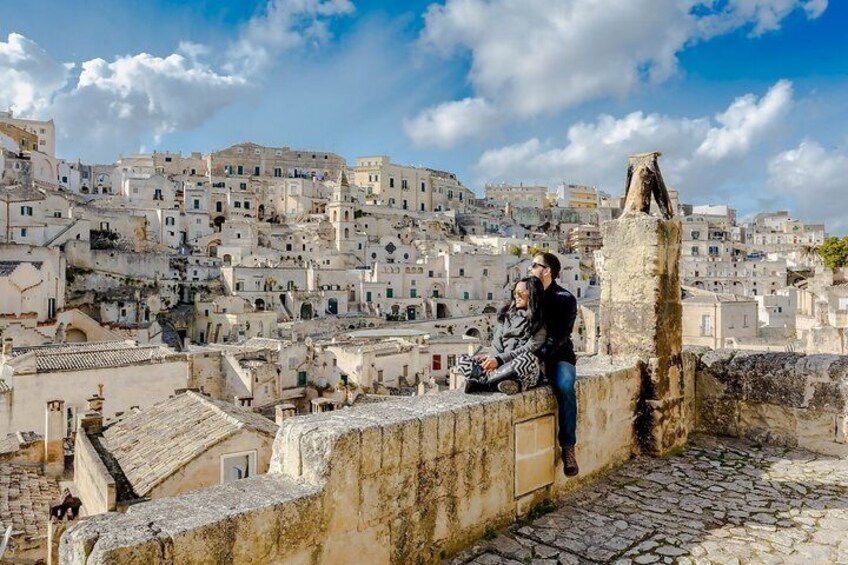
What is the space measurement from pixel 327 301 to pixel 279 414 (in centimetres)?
4083

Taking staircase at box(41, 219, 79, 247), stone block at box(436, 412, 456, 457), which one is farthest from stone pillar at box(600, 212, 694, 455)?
staircase at box(41, 219, 79, 247)

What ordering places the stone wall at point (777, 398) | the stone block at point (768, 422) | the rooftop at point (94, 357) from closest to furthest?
the stone wall at point (777, 398) → the stone block at point (768, 422) → the rooftop at point (94, 357)

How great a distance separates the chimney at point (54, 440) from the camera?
46.0 feet

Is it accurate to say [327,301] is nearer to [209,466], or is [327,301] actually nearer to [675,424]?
[209,466]

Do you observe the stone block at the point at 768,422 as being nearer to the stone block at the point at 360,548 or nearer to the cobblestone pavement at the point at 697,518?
the cobblestone pavement at the point at 697,518

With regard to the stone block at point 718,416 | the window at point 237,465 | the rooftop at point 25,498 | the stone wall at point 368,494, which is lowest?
the rooftop at point 25,498

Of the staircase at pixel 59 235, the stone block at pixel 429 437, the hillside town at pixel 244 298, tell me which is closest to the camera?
the stone block at pixel 429 437

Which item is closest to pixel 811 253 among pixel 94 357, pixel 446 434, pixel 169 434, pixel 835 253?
pixel 835 253

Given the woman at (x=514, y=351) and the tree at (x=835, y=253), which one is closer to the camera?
the woman at (x=514, y=351)

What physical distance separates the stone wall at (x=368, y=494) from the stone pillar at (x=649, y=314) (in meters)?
1.54

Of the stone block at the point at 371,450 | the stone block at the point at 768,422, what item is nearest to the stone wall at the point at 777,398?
the stone block at the point at 768,422

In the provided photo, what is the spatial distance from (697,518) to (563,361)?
150cm

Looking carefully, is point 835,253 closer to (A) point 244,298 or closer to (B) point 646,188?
(A) point 244,298

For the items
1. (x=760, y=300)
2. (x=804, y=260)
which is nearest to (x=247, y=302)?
(x=760, y=300)
